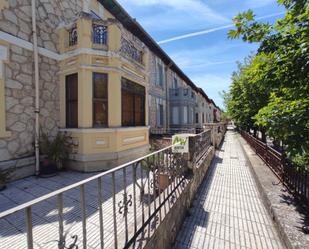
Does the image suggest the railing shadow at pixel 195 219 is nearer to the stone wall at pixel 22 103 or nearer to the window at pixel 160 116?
the stone wall at pixel 22 103

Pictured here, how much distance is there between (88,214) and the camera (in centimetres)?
298

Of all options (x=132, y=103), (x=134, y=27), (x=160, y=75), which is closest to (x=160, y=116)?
(x=160, y=75)

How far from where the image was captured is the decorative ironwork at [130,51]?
620cm

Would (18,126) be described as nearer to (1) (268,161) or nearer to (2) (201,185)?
(2) (201,185)

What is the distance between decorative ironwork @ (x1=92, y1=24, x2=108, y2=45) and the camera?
555 centimetres

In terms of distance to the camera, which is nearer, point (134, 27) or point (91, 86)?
point (91, 86)

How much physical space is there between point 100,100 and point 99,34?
80.3 inches

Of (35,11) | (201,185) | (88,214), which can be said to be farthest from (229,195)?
(35,11)

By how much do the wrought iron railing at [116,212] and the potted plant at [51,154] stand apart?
6.05ft

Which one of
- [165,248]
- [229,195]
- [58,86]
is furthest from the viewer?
[58,86]

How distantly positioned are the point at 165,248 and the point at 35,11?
21.7 feet

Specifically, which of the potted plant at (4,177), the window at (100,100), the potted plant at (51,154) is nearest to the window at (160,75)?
the window at (100,100)

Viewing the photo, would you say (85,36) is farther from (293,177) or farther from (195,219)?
(293,177)

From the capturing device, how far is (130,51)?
6.68 m
